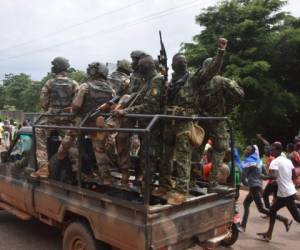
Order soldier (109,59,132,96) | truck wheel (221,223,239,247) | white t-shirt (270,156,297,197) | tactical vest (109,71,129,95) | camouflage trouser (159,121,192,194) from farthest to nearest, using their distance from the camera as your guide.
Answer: soldier (109,59,132,96) → tactical vest (109,71,129,95) → white t-shirt (270,156,297,197) → truck wheel (221,223,239,247) → camouflage trouser (159,121,192,194)

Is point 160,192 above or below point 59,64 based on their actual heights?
below

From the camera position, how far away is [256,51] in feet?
60.4

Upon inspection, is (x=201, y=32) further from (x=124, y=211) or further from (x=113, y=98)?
(x=124, y=211)

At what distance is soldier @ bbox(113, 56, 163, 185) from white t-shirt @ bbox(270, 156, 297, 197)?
2100 mm

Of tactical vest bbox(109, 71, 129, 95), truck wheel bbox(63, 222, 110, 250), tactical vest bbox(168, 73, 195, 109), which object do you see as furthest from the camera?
tactical vest bbox(109, 71, 129, 95)

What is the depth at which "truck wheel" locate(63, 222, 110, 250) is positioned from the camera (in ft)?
12.8

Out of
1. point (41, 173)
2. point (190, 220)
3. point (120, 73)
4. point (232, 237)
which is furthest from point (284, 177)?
point (41, 173)

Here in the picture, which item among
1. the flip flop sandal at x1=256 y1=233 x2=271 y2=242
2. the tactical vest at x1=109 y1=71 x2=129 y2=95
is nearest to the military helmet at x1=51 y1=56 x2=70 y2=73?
the tactical vest at x1=109 y1=71 x2=129 y2=95

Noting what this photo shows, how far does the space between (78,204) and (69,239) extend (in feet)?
1.42

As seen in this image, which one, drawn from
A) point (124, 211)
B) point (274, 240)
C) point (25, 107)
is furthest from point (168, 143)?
point (25, 107)

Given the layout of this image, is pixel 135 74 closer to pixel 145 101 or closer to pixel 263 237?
pixel 145 101

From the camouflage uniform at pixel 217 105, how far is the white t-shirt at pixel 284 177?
133 centimetres

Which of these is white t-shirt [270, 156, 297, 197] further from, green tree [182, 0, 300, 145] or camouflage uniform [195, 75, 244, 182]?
green tree [182, 0, 300, 145]

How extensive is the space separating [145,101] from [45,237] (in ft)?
8.51
